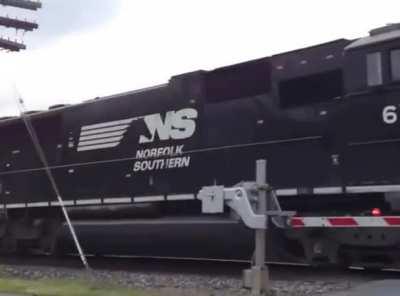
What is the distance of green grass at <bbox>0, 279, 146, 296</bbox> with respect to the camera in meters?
9.00

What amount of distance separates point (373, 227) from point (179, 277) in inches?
146

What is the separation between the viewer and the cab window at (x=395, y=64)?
400 inches

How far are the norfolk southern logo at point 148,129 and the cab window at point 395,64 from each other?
441 cm

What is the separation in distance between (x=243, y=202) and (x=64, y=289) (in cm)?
305

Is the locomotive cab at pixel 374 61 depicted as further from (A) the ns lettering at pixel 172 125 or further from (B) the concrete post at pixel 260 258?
(A) the ns lettering at pixel 172 125

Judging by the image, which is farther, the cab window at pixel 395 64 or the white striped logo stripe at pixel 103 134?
the white striped logo stripe at pixel 103 134

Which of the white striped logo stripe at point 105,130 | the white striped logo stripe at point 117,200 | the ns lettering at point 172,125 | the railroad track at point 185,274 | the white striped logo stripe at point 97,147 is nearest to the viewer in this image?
the railroad track at point 185,274

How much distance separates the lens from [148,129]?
14.3 metres

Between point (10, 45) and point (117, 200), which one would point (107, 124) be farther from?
point (10, 45)

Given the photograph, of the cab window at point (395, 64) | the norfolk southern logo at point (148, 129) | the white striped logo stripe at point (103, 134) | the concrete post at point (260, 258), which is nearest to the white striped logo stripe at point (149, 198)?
the norfolk southern logo at point (148, 129)

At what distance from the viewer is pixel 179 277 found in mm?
11836

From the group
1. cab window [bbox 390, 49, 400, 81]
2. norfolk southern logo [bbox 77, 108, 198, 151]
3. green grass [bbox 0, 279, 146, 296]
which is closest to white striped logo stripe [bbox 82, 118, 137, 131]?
norfolk southern logo [bbox 77, 108, 198, 151]

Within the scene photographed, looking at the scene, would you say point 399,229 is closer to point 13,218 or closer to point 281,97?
point 281,97

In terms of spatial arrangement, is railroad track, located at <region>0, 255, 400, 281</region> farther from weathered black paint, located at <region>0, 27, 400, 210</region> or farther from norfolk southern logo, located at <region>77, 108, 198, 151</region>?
norfolk southern logo, located at <region>77, 108, 198, 151</region>
